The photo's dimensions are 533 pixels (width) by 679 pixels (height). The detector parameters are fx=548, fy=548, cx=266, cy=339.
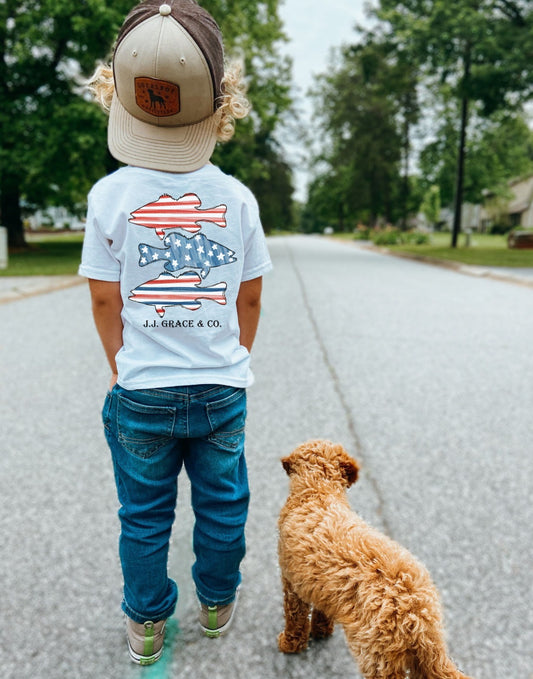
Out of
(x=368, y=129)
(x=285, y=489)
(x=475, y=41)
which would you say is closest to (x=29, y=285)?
(x=285, y=489)

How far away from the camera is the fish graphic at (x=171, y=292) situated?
1.54 m

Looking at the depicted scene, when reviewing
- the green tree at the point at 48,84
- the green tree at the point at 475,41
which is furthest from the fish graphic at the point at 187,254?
the green tree at the point at 475,41

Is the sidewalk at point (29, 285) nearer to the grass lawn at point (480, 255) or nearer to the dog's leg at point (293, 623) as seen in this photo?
the dog's leg at point (293, 623)

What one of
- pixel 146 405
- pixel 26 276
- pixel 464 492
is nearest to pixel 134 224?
pixel 146 405

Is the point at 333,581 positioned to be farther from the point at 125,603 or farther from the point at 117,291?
the point at 117,291

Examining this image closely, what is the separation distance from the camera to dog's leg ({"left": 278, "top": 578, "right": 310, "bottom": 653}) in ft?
5.79

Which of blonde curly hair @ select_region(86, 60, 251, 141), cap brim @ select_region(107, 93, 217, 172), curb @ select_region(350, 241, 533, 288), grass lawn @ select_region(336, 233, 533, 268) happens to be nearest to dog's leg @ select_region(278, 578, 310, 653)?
cap brim @ select_region(107, 93, 217, 172)

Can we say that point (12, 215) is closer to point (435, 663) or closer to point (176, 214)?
point (176, 214)

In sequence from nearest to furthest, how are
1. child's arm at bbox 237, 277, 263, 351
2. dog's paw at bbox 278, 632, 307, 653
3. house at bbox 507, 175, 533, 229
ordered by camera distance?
child's arm at bbox 237, 277, 263, 351 → dog's paw at bbox 278, 632, 307, 653 → house at bbox 507, 175, 533, 229

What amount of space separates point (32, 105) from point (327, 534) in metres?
19.0

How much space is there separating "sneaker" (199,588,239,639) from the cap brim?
146 cm

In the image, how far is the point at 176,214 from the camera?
59.5 inches

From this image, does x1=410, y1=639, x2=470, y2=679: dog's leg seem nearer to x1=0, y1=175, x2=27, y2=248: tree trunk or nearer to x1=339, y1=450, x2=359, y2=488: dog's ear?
x1=339, y1=450, x2=359, y2=488: dog's ear

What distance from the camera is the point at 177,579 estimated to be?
7.33 feet
